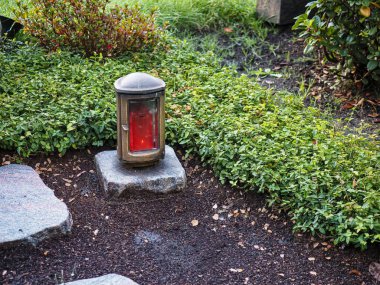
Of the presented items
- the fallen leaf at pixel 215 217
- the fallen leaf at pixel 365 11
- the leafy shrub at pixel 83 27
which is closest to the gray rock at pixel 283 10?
the leafy shrub at pixel 83 27

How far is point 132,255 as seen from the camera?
3545mm

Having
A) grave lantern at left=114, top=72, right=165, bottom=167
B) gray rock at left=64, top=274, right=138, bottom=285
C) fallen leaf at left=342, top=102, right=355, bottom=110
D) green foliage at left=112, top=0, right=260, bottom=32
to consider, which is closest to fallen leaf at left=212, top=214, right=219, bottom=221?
grave lantern at left=114, top=72, right=165, bottom=167

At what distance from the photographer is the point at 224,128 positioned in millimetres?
4535

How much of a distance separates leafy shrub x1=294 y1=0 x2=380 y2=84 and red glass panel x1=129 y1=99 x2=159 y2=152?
2.04 m

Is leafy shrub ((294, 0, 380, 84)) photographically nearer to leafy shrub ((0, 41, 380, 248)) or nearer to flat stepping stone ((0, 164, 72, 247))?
leafy shrub ((0, 41, 380, 248))

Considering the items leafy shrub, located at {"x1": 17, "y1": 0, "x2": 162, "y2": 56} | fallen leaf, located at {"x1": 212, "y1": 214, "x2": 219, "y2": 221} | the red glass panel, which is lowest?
fallen leaf, located at {"x1": 212, "y1": 214, "x2": 219, "y2": 221}

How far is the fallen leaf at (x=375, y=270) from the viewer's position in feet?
11.1

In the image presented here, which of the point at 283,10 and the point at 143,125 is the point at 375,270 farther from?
the point at 283,10

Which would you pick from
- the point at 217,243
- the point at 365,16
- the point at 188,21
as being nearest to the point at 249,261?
the point at 217,243

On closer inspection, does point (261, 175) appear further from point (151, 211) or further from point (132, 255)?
point (132, 255)

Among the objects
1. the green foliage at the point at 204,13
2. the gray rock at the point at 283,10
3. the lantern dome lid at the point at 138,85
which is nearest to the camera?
the lantern dome lid at the point at 138,85

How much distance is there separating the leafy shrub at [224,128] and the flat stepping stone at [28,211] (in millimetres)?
457

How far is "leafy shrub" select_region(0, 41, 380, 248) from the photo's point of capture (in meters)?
3.72

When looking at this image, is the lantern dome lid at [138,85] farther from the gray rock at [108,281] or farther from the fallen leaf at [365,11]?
the fallen leaf at [365,11]
